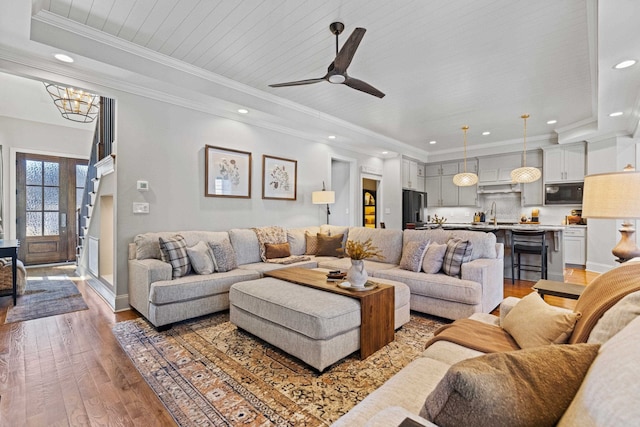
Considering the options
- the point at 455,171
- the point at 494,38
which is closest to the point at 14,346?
the point at 494,38

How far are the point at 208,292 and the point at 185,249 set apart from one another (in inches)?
22.3

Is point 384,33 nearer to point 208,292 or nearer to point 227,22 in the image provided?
point 227,22

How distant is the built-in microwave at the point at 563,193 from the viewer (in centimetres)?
627

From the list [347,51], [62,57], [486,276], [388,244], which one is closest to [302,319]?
[486,276]

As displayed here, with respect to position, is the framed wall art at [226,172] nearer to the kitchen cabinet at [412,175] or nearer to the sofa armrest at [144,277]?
the sofa armrest at [144,277]

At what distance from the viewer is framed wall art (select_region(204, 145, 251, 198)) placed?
4.24 m

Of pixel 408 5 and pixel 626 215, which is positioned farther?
pixel 408 5

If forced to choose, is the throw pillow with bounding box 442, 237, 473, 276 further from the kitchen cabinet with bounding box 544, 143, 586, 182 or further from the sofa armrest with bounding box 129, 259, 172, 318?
the kitchen cabinet with bounding box 544, 143, 586, 182

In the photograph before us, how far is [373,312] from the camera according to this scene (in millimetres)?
2416

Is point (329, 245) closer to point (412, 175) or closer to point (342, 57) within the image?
point (342, 57)

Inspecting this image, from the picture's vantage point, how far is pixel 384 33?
286cm

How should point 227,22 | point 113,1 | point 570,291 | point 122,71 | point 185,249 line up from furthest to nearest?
point 185,249
point 122,71
point 227,22
point 113,1
point 570,291

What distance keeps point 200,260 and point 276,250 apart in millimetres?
1197

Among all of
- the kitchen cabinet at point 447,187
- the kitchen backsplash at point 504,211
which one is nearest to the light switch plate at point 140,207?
the kitchen cabinet at point 447,187
